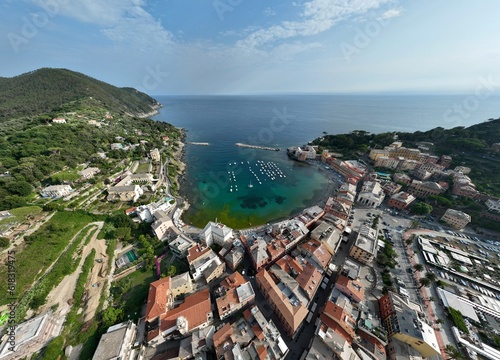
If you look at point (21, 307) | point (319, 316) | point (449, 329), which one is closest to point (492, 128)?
point (449, 329)

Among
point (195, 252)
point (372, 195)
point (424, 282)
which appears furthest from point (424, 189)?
point (195, 252)

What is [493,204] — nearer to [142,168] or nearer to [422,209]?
[422,209]

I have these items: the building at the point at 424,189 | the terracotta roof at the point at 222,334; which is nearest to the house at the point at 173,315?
the terracotta roof at the point at 222,334

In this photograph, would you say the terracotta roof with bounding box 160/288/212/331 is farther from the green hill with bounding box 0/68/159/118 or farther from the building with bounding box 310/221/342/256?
the green hill with bounding box 0/68/159/118

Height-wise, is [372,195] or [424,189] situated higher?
[424,189]

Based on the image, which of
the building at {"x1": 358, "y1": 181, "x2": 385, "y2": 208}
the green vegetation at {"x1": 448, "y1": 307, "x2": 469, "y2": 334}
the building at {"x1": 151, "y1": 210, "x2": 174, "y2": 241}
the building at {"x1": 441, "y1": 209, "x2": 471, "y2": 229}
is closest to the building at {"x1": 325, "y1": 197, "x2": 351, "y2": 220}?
the building at {"x1": 358, "y1": 181, "x2": 385, "y2": 208}

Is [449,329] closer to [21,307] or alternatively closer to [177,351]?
[177,351]
